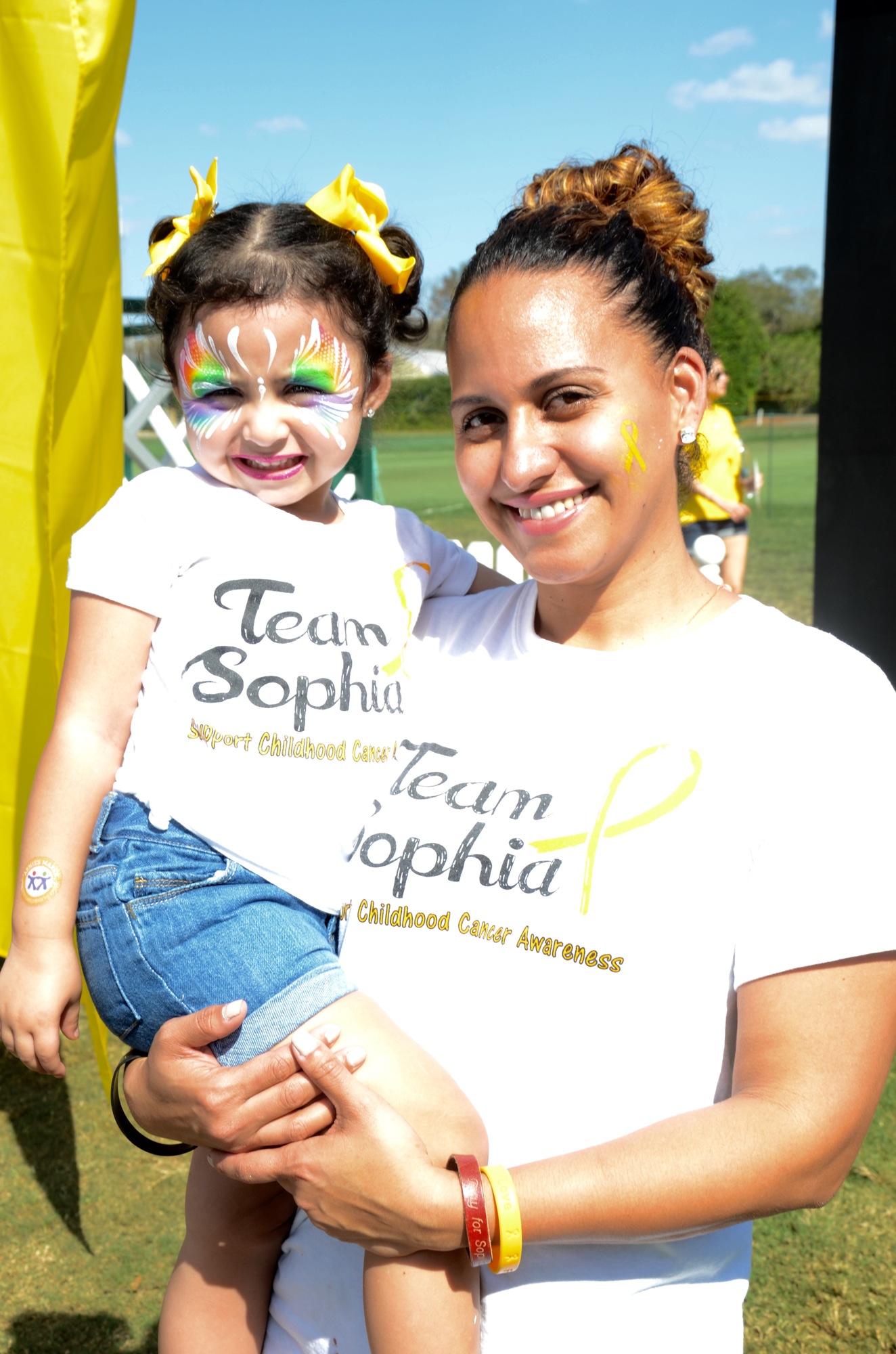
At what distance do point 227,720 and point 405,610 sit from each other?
399mm

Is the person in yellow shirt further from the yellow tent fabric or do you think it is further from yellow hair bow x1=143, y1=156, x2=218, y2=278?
yellow hair bow x1=143, y1=156, x2=218, y2=278

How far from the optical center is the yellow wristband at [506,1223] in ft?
4.23

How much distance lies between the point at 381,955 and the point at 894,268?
3745 millimetres

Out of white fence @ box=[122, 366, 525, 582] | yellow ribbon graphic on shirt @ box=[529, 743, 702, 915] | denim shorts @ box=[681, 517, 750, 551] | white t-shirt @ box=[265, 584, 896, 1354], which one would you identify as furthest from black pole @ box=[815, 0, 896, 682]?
denim shorts @ box=[681, 517, 750, 551]

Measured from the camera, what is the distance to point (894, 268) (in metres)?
4.18

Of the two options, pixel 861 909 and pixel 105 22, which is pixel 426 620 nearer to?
pixel 861 909

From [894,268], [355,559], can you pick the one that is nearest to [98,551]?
[355,559]

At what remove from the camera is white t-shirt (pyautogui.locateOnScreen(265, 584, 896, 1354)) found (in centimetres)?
134

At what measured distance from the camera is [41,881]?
5.80ft

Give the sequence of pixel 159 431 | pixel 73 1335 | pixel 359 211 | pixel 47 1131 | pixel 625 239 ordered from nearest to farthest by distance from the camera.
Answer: pixel 625 239, pixel 359 211, pixel 73 1335, pixel 47 1131, pixel 159 431

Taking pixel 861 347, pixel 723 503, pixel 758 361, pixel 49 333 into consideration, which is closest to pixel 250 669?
pixel 49 333

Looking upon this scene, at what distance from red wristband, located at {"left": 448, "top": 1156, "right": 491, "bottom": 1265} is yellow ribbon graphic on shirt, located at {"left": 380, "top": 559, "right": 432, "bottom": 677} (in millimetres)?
839

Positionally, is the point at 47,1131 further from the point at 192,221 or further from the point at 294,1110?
the point at 192,221

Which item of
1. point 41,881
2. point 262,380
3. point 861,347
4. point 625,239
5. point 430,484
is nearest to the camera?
point 625,239
